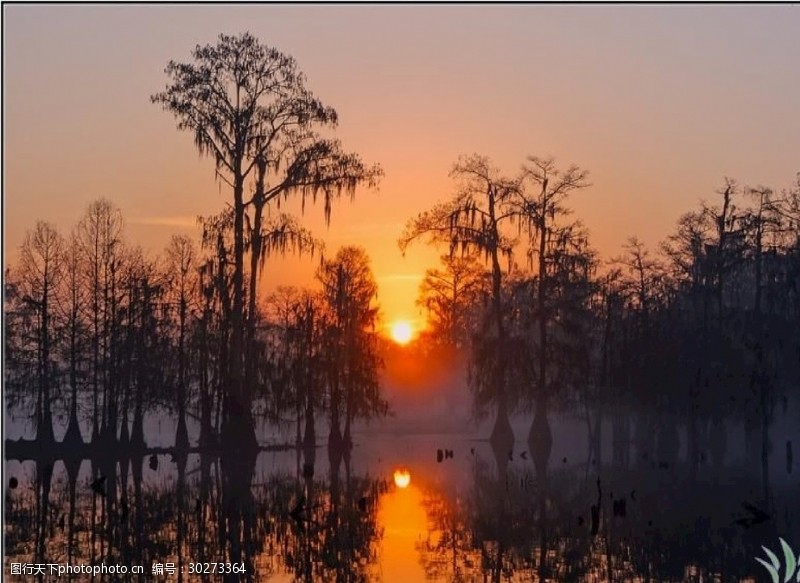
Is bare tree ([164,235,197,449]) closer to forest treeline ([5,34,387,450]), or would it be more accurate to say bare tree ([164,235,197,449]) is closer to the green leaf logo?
forest treeline ([5,34,387,450])

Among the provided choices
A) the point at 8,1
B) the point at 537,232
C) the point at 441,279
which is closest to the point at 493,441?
the point at 537,232

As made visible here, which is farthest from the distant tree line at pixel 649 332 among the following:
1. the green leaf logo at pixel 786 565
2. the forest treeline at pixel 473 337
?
the green leaf logo at pixel 786 565

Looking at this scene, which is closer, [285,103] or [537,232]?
[285,103]

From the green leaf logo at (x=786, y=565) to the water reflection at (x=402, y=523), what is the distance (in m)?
0.28

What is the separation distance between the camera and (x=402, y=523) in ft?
70.5

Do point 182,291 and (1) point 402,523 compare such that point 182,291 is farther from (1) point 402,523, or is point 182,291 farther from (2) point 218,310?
(1) point 402,523

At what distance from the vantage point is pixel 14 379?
5153 cm

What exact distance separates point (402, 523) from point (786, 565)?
7250 millimetres

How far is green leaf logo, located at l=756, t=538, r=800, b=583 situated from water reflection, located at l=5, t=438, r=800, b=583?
278 mm

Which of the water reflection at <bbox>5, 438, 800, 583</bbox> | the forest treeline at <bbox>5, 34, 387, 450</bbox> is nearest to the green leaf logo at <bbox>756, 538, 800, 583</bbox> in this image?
the water reflection at <bbox>5, 438, 800, 583</bbox>

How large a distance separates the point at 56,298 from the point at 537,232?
773 inches

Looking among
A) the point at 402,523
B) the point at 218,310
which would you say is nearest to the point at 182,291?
the point at 218,310

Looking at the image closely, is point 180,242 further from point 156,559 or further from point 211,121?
point 156,559

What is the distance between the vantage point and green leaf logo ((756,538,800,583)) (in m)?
15.6
